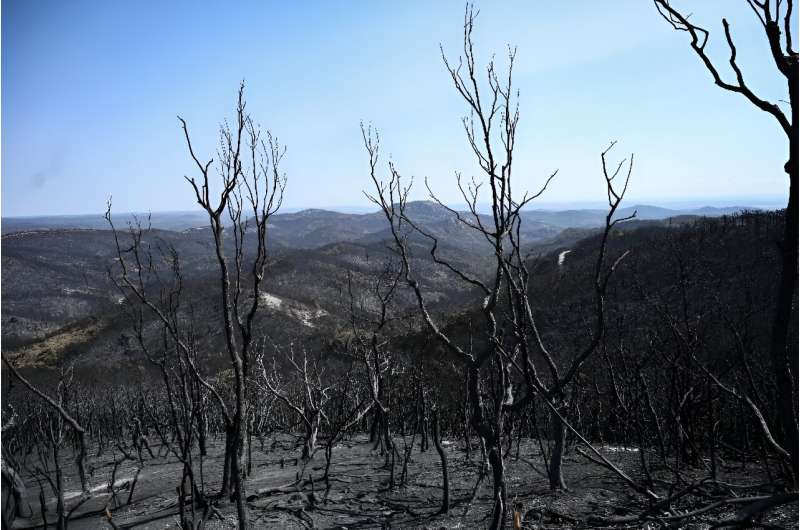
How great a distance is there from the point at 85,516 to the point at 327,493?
3.56m

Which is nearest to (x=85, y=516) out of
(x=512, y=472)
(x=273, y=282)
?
(x=512, y=472)

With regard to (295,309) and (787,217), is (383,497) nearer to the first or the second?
(787,217)

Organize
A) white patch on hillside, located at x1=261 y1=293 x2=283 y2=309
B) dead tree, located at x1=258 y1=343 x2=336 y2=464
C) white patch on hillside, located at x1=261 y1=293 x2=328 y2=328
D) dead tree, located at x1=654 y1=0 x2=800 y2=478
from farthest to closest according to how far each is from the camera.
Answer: white patch on hillside, located at x1=261 y1=293 x2=283 y2=309 → white patch on hillside, located at x1=261 y1=293 x2=328 y2=328 → dead tree, located at x1=258 y1=343 x2=336 y2=464 → dead tree, located at x1=654 y1=0 x2=800 y2=478

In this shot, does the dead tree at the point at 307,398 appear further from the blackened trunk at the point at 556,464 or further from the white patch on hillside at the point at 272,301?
the white patch on hillside at the point at 272,301

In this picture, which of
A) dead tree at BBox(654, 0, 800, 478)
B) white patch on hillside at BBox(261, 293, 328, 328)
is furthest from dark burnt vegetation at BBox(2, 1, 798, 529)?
white patch on hillside at BBox(261, 293, 328, 328)

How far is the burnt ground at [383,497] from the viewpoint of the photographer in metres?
6.16

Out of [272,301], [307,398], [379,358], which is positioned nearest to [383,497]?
[307,398]

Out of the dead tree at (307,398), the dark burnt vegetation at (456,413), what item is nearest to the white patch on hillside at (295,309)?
the dark burnt vegetation at (456,413)

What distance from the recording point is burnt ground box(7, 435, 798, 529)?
6160 millimetres

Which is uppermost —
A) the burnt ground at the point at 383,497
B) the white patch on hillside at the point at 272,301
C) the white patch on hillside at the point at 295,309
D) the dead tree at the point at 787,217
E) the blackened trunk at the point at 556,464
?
the dead tree at the point at 787,217

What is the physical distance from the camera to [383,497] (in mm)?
7332

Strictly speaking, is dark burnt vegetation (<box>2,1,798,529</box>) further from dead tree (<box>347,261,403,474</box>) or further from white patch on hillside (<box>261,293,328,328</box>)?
white patch on hillside (<box>261,293,328,328</box>)

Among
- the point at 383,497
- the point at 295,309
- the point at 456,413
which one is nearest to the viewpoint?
the point at 383,497

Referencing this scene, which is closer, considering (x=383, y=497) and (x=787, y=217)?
(x=787, y=217)
